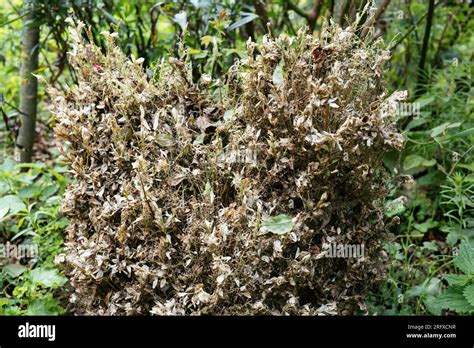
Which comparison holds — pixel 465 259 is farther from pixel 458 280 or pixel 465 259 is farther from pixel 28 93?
pixel 28 93

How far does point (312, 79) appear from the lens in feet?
7.24

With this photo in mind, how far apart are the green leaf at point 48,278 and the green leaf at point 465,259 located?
1679 mm

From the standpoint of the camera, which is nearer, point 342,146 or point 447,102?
point 342,146

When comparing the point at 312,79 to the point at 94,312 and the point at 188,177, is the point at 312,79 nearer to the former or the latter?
the point at 188,177

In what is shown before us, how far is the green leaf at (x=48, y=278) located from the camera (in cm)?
258

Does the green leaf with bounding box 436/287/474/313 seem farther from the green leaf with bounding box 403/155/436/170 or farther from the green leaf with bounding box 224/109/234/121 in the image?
the green leaf with bounding box 224/109/234/121

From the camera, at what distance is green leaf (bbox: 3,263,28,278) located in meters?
2.81

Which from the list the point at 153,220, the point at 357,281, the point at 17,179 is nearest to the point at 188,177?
the point at 153,220

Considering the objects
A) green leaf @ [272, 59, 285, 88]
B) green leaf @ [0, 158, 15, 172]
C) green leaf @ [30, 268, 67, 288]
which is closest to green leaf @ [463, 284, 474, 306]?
green leaf @ [272, 59, 285, 88]

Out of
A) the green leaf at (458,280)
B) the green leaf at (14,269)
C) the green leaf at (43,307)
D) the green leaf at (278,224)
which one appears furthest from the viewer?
the green leaf at (14,269)

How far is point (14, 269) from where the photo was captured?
2.83 m
